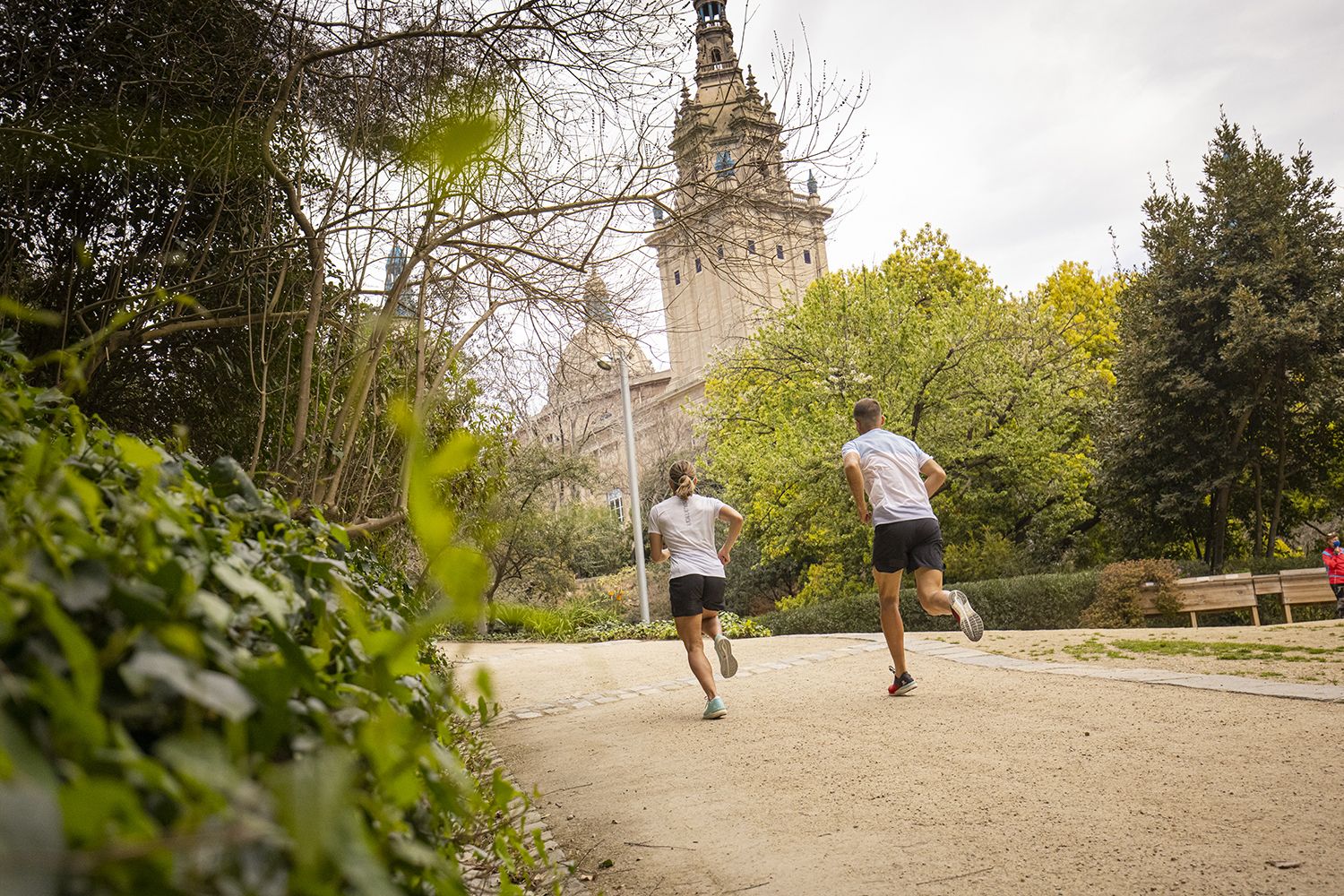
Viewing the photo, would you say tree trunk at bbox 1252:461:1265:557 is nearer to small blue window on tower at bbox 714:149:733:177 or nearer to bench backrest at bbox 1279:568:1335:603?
bench backrest at bbox 1279:568:1335:603

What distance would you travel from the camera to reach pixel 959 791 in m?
3.95

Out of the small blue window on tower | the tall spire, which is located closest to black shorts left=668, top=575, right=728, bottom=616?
the small blue window on tower

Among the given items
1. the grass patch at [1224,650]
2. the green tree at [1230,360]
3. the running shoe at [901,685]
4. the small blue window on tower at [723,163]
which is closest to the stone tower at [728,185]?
the small blue window on tower at [723,163]

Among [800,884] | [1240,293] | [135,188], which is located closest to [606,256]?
[135,188]

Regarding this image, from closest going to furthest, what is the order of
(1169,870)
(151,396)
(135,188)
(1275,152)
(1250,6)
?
(1169,870), (135,188), (151,396), (1250,6), (1275,152)

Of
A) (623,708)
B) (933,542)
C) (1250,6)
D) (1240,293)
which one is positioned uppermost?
(1250,6)

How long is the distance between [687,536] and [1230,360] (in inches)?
707

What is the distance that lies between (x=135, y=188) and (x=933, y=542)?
19.2ft

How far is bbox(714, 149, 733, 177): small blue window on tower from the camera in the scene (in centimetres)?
614

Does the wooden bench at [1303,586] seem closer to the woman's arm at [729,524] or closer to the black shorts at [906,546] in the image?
the black shorts at [906,546]

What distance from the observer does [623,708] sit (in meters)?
7.71

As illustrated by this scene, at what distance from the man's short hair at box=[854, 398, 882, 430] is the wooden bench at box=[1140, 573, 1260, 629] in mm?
10551

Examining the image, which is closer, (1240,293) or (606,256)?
(606,256)

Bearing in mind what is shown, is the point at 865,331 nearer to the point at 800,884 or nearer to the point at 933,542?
the point at 933,542
